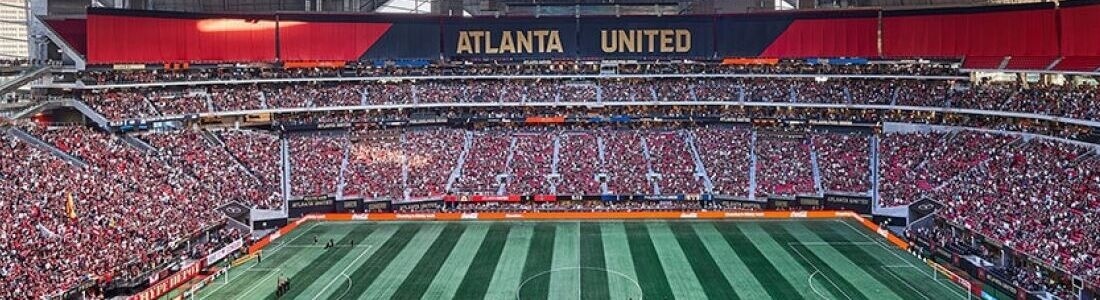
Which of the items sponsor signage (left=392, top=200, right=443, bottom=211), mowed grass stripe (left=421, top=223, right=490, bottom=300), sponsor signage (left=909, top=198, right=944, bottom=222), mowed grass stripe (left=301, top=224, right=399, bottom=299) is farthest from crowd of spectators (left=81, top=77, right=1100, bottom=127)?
mowed grass stripe (left=421, top=223, right=490, bottom=300)

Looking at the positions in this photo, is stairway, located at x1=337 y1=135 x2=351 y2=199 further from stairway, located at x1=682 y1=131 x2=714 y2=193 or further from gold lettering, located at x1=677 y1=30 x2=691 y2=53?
gold lettering, located at x1=677 y1=30 x2=691 y2=53

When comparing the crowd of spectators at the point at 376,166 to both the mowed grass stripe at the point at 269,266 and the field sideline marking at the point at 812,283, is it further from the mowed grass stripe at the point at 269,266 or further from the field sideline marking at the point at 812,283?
the field sideline marking at the point at 812,283

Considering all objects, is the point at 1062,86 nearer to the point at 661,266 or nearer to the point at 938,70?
the point at 938,70

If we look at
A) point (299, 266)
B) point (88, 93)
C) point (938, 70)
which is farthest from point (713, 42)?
point (88, 93)

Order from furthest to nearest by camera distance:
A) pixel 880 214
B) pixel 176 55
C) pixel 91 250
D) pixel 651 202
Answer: pixel 176 55, pixel 651 202, pixel 880 214, pixel 91 250

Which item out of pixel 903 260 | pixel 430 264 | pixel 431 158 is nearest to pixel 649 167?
pixel 431 158
